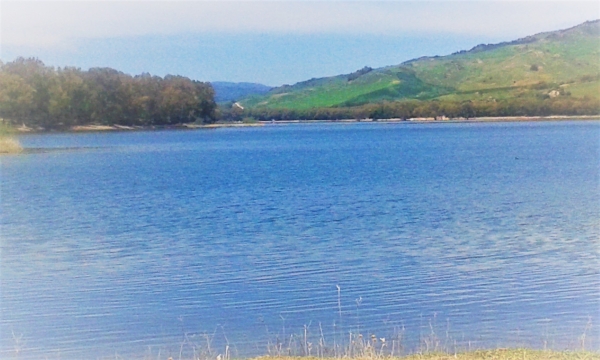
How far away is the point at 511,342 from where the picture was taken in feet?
39.4

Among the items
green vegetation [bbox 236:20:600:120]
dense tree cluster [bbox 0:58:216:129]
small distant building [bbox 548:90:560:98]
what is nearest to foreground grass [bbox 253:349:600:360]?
dense tree cluster [bbox 0:58:216:129]

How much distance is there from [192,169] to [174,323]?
42147mm

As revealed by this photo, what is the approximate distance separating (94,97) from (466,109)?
7754 centimetres

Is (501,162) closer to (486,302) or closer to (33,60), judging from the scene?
(486,302)

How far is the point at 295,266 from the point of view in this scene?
1861 centimetres

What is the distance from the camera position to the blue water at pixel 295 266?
12930mm

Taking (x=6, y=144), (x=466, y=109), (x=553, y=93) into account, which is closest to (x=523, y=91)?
(x=466, y=109)

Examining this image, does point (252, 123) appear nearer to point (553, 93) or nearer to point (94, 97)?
point (94, 97)

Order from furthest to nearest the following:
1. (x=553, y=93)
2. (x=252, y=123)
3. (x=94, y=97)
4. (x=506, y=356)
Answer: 1. (x=252, y=123)
2. (x=553, y=93)
3. (x=94, y=97)
4. (x=506, y=356)

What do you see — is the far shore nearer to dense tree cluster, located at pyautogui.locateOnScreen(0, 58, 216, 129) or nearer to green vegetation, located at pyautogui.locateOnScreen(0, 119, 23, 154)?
dense tree cluster, located at pyautogui.locateOnScreen(0, 58, 216, 129)

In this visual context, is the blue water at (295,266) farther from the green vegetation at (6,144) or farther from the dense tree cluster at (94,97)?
the dense tree cluster at (94,97)

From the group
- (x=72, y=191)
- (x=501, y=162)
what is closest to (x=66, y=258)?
(x=72, y=191)

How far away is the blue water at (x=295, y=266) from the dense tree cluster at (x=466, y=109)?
387 ft

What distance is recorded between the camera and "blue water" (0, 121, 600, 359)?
1293 cm
